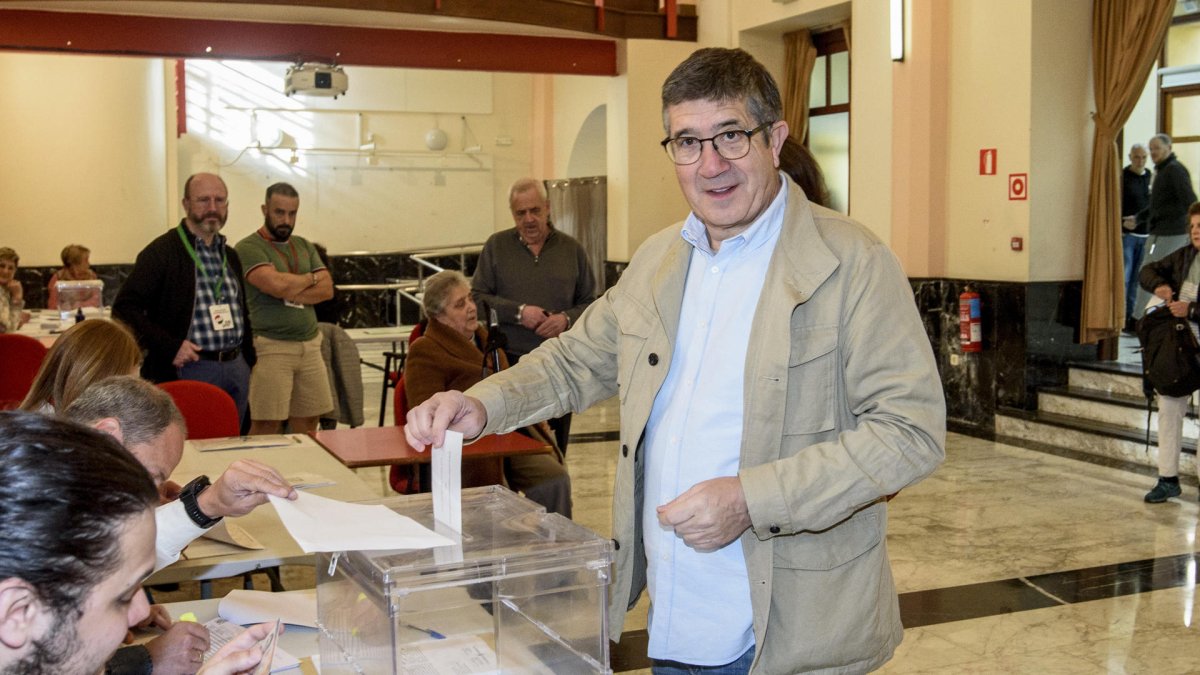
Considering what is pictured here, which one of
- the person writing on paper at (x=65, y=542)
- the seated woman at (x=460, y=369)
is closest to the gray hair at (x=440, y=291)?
the seated woman at (x=460, y=369)

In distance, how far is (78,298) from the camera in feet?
28.6

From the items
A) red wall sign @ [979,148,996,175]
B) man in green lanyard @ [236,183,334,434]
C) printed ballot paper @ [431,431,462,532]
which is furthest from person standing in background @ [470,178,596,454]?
printed ballot paper @ [431,431,462,532]

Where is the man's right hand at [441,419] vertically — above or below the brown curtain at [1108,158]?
below

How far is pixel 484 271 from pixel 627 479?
4.40 metres

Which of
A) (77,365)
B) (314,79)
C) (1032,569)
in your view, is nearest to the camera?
(77,365)

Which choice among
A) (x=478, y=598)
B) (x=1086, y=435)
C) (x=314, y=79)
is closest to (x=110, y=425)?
(x=478, y=598)

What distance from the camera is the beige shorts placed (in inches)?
241

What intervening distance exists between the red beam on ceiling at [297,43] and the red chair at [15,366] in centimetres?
415

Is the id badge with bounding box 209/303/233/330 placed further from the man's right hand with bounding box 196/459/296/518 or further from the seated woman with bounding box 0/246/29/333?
the man's right hand with bounding box 196/459/296/518

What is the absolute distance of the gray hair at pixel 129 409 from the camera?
2615 mm

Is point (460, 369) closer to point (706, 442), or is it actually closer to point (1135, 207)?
point (706, 442)

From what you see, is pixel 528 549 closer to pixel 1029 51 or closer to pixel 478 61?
pixel 1029 51

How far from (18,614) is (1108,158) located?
8.57 meters

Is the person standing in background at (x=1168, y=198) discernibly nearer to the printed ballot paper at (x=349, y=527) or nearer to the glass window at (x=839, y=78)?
the glass window at (x=839, y=78)
